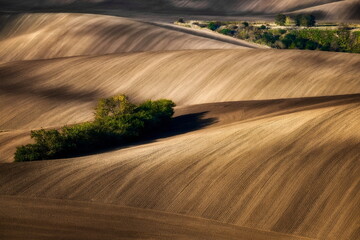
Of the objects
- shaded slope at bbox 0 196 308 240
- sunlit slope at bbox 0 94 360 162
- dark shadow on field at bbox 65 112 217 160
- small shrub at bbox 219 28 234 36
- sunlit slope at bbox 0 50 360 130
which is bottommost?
shaded slope at bbox 0 196 308 240

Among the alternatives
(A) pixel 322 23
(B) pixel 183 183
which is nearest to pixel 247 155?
(B) pixel 183 183

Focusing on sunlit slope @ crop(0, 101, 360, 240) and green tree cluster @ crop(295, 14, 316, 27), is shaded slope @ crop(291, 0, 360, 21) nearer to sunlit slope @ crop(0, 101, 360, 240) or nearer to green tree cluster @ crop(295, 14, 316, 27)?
green tree cluster @ crop(295, 14, 316, 27)

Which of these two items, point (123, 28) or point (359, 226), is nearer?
point (359, 226)

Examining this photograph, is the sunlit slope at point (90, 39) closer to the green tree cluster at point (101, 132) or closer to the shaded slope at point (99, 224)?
the green tree cluster at point (101, 132)

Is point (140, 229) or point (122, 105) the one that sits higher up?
point (122, 105)

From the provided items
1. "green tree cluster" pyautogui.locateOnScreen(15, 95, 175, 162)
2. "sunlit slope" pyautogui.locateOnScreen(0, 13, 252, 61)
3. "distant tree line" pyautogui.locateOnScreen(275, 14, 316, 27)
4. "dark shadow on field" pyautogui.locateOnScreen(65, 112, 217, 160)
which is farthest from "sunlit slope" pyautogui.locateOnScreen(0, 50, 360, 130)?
"distant tree line" pyautogui.locateOnScreen(275, 14, 316, 27)

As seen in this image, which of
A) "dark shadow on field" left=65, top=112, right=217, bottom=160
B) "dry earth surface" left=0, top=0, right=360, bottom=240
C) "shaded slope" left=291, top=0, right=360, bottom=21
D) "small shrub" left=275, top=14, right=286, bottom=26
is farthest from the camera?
"shaded slope" left=291, top=0, right=360, bottom=21

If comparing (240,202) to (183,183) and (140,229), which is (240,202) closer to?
(183,183)
